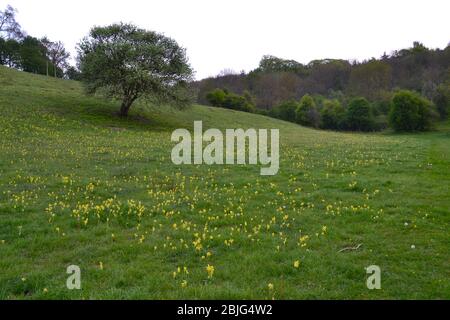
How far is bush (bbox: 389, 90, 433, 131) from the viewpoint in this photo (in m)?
88.9

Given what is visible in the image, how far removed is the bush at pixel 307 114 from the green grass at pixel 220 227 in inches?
3247

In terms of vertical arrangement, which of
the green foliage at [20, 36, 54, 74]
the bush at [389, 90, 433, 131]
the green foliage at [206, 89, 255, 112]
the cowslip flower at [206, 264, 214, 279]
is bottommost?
the cowslip flower at [206, 264, 214, 279]

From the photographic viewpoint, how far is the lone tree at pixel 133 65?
1905 inches

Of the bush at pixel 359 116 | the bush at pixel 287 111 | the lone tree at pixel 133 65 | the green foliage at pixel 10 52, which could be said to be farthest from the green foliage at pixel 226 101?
the lone tree at pixel 133 65

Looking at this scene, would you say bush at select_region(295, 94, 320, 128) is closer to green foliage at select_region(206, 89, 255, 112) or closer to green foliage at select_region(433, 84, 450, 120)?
green foliage at select_region(206, 89, 255, 112)

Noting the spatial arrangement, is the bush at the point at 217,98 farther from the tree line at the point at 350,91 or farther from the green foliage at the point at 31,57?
the green foliage at the point at 31,57

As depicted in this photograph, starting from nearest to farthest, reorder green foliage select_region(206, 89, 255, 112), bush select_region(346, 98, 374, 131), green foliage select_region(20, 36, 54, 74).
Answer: green foliage select_region(20, 36, 54, 74) → bush select_region(346, 98, 374, 131) → green foliage select_region(206, 89, 255, 112)

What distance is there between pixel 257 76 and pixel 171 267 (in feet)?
561

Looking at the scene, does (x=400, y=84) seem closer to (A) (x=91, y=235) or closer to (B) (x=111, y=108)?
(B) (x=111, y=108)

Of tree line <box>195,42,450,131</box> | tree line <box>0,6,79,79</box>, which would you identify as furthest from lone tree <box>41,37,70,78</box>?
tree line <box>195,42,450,131</box>

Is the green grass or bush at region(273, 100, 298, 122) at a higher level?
bush at region(273, 100, 298, 122)

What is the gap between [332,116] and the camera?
106938 millimetres

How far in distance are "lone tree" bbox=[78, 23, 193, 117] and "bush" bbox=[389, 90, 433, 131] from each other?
185 feet
